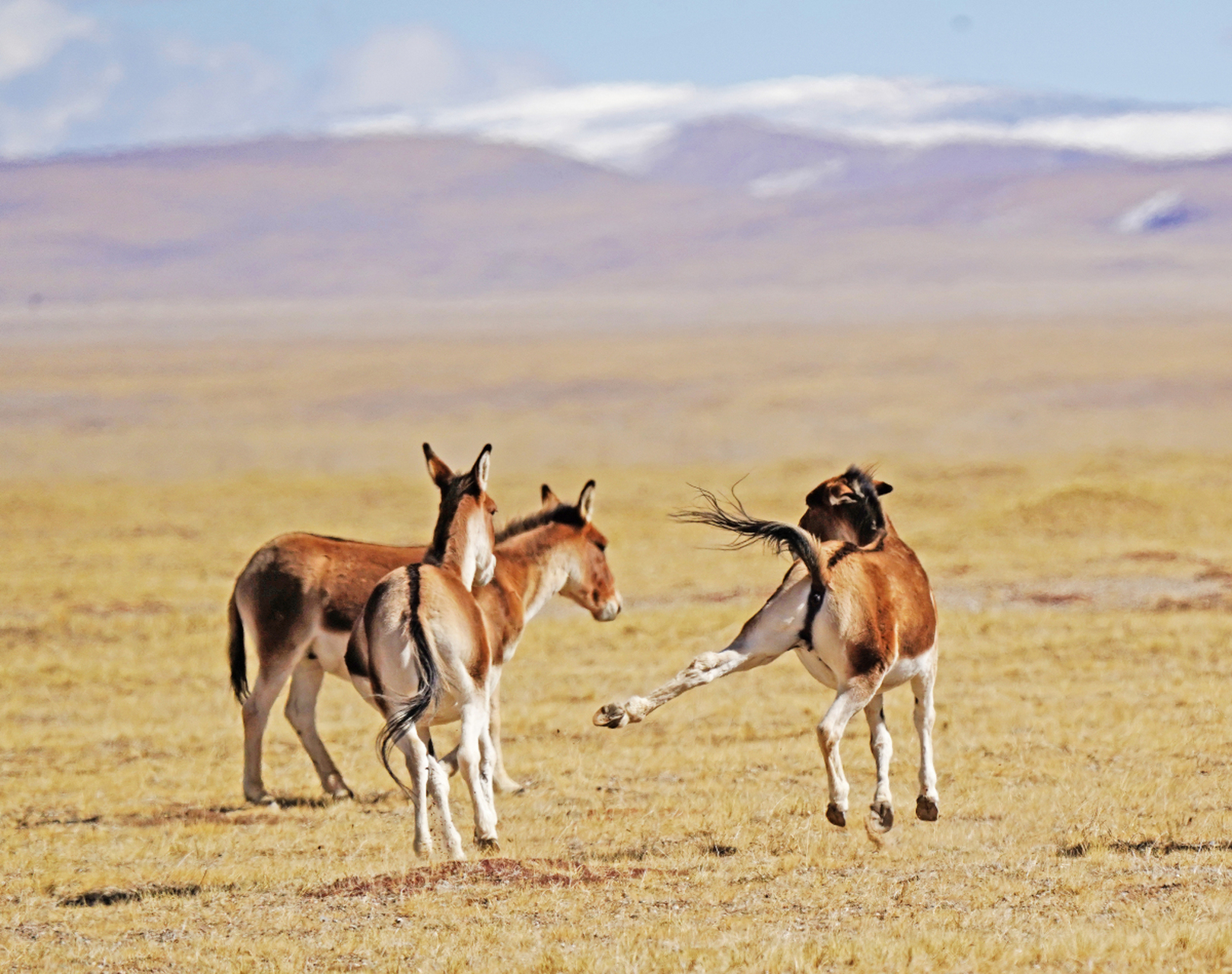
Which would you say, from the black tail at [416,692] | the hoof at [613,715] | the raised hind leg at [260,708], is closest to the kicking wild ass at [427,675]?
the black tail at [416,692]

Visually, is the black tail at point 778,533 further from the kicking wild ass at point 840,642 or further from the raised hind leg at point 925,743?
the raised hind leg at point 925,743

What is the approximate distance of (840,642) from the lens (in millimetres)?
8992

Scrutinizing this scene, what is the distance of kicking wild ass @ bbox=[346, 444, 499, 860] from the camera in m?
8.95

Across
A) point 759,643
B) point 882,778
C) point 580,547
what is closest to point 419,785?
point 759,643

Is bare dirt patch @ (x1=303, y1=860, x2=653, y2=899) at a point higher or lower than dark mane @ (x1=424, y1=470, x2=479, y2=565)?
lower

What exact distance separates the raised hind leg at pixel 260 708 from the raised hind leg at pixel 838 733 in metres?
4.48

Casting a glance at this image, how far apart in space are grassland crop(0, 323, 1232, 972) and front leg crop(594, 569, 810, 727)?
3.31 ft

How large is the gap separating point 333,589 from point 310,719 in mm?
1082

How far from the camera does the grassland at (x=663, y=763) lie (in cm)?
760

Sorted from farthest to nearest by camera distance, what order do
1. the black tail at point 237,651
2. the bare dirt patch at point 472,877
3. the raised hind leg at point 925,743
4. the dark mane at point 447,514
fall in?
the black tail at point 237,651
the dark mane at point 447,514
the raised hind leg at point 925,743
the bare dirt patch at point 472,877

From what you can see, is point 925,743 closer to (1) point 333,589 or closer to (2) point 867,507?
(2) point 867,507

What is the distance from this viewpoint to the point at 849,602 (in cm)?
905

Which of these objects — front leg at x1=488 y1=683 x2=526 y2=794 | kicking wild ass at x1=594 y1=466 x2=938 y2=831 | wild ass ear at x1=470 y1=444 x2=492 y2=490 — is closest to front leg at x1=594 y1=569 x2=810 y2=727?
kicking wild ass at x1=594 y1=466 x2=938 y2=831

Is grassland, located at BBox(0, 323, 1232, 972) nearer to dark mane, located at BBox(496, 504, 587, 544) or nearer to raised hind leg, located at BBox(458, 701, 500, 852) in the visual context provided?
raised hind leg, located at BBox(458, 701, 500, 852)
